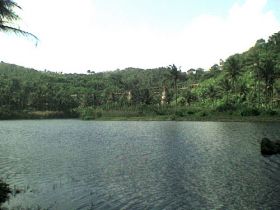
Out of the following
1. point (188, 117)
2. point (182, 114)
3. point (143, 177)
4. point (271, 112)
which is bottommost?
point (143, 177)

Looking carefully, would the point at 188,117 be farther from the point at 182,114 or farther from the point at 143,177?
the point at 143,177

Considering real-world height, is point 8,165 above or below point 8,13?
below

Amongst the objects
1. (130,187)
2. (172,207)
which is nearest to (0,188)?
(130,187)

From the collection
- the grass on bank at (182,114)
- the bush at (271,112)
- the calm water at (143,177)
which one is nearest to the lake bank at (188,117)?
the grass on bank at (182,114)

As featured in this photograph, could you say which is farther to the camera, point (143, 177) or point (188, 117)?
point (188, 117)

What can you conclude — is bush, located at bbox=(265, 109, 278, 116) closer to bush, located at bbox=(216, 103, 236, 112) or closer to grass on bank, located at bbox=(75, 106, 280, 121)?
grass on bank, located at bbox=(75, 106, 280, 121)

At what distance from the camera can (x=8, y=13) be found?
27.8 metres

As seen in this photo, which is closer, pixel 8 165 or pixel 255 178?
pixel 255 178

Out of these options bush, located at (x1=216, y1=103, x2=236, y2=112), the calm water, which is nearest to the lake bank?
bush, located at (x1=216, y1=103, x2=236, y2=112)

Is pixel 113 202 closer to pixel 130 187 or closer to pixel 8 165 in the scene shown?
pixel 130 187

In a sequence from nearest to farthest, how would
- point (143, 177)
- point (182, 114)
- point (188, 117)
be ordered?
point (143, 177)
point (188, 117)
point (182, 114)

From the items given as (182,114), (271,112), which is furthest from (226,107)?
(271,112)

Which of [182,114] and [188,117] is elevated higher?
[182,114]

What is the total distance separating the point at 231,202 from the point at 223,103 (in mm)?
132899
